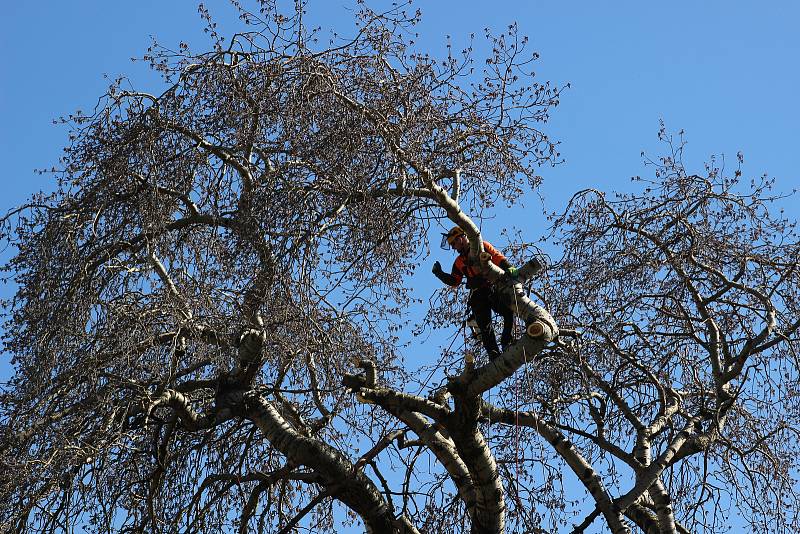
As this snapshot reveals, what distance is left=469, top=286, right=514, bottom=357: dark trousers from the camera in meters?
11.0

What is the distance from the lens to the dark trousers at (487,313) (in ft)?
36.0

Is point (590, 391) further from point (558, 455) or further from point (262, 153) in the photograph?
point (262, 153)

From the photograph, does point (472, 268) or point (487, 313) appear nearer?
point (472, 268)

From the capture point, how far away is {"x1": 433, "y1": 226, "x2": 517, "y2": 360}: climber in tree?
1089 centimetres

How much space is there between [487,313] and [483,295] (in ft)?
0.55

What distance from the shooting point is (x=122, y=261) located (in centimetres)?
1137

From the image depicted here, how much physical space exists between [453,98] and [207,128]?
1880mm

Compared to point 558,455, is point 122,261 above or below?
above

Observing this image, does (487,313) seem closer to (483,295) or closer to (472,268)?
(483,295)

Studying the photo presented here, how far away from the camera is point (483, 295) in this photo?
11.0 metres

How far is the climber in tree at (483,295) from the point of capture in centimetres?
1089

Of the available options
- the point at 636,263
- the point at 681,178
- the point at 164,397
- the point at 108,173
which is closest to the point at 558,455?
the point at 636,263

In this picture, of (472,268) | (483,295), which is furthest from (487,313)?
(472,268)

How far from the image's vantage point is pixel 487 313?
1108cm
